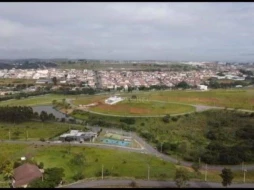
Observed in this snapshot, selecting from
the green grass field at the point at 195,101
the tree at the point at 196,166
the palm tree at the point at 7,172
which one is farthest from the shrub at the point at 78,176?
the green grass field at the point at 195,101

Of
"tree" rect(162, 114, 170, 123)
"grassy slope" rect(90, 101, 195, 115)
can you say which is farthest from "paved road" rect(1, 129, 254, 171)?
"grassy slope" rect(90, 101, 195, 115)

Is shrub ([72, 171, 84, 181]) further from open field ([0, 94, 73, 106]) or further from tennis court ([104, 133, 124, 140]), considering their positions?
open field ([0, 94, 73, 106])

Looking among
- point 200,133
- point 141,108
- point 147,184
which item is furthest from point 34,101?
point 147,184

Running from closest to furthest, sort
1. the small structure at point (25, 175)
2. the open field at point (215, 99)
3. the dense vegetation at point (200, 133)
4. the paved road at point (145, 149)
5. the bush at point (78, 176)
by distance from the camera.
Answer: the small structure at point (25, 175)
the bush at point (78, 176)
the paved road at point (145, 149)
the dense vegetation at point (200, 133)
the open field at point (215, 99)

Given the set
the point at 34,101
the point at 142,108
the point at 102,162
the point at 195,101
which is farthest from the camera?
the point at 34,101

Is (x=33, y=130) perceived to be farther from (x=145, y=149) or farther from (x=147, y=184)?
(x=147, y=184)

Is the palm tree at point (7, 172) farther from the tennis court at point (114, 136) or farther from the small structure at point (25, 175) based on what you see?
the tennis court at point (114, 136)
